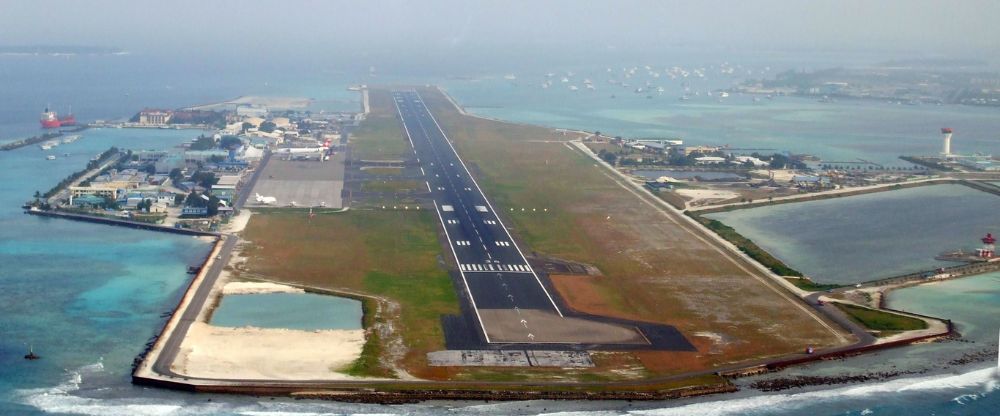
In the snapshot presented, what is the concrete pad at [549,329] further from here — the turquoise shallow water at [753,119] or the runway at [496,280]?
the turquoise shallow water at [753,119]

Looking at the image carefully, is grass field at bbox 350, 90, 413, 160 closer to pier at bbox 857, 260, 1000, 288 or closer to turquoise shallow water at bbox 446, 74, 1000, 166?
turquoise shallow water at bbox 446, 74, 1000, 166

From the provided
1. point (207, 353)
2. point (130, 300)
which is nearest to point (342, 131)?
point (130, 300)

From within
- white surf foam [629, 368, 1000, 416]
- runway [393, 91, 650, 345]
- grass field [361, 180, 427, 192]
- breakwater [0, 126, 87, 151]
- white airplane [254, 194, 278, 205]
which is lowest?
white surf foam [629, 368, 1000, 416]

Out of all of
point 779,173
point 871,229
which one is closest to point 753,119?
point 779,173

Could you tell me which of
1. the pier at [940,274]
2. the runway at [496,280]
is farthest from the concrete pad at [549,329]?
the pier at [940,274]

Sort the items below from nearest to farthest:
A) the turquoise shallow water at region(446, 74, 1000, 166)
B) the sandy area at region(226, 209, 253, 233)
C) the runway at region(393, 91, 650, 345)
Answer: the runway at region(393, 91, 650, 345)
the sandy area at region(226, 209, 253, 233)
the turquoise shallow water at region(446, 74, 1000, 166)

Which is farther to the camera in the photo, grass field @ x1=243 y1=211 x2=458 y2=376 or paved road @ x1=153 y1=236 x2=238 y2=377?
grass field @ x1=243 y1=211 x2=458 y2=376

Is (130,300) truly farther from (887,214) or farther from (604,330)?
(887,214)

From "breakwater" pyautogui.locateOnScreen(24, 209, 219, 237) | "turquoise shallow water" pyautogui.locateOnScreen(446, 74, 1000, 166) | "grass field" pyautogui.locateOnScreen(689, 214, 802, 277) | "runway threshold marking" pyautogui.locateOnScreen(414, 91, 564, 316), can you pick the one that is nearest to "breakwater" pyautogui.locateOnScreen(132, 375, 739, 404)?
"runway threshold marking" pyautogui.locateOnScreen(414, 91, 564, 316)
